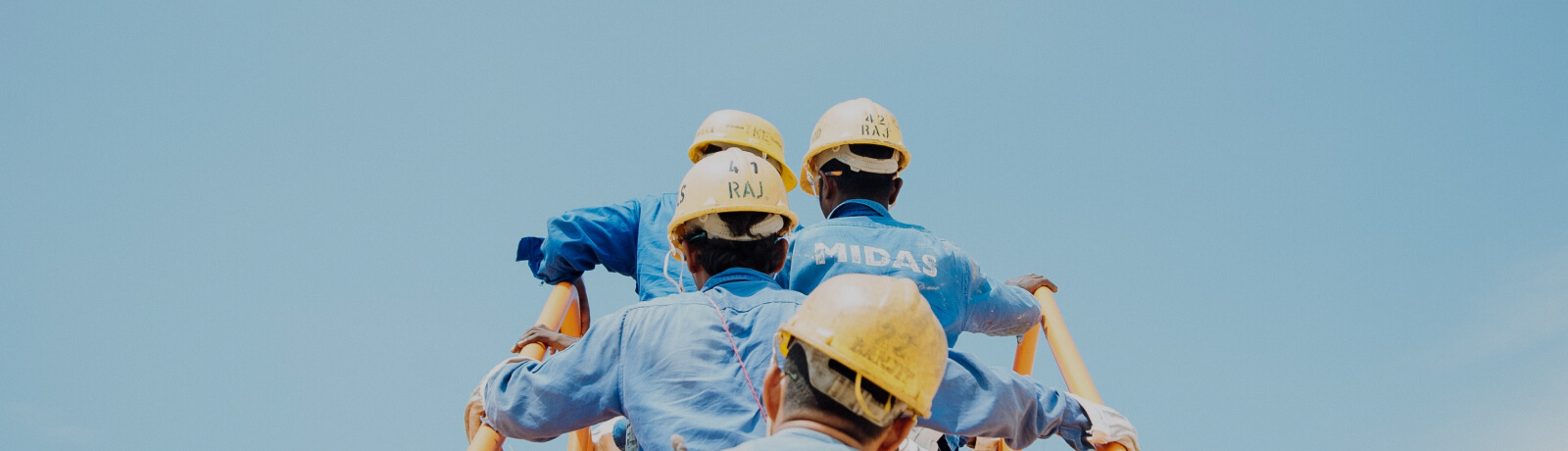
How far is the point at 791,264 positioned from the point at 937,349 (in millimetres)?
2326

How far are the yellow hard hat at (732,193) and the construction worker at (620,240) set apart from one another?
5.00 feet

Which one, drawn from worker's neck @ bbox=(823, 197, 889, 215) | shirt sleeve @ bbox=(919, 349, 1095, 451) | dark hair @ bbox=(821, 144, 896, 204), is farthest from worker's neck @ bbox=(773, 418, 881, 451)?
dark hair @ bbox=(821, 144, 896, 204)

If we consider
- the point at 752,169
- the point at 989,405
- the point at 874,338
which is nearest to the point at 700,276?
the point at 752,169

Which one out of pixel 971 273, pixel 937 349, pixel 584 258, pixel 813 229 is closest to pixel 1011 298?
pixel 971 273

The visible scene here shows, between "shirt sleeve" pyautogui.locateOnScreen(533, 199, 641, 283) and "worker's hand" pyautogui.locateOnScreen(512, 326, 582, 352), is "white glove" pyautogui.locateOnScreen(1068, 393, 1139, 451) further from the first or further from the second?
"shirt sleeve" pyautogui.locateOnScreen(533, 199, 641, 283)

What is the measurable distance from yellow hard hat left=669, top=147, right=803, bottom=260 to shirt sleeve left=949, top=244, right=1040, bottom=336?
1176 mm

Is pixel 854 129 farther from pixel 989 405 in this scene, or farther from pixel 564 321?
pixel 989 405

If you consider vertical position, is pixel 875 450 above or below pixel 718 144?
below

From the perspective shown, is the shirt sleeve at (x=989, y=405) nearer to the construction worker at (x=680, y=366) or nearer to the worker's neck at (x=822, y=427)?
the construction worker at (x=680, y=366)

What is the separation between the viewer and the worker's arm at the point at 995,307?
5.50 m

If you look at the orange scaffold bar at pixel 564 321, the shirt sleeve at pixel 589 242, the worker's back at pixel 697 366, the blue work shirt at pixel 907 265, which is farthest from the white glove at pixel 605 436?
the worker's back at pixel 697 366

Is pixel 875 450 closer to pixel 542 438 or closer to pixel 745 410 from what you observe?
pixel 745 410

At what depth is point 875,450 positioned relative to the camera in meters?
2.85

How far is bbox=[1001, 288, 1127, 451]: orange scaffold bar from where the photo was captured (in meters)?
5.23
